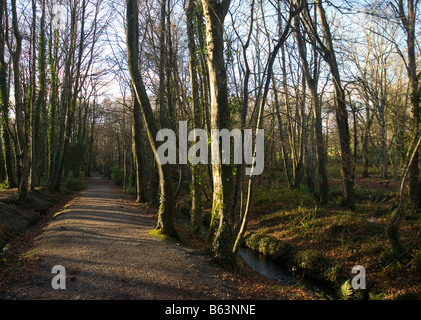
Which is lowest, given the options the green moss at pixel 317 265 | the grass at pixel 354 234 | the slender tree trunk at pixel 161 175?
the green moss at pixel 317 265

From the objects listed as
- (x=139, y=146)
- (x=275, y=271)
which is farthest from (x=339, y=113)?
(x=139, y=146)

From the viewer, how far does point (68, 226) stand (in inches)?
336

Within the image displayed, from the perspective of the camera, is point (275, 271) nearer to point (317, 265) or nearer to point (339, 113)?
point (317, 265)

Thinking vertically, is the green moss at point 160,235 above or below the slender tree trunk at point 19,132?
below

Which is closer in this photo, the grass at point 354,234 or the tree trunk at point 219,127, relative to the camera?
the tree trunk at point 219,127

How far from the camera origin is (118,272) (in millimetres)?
5176

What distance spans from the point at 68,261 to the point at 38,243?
77.6 inches

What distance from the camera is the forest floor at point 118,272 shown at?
4363 mm

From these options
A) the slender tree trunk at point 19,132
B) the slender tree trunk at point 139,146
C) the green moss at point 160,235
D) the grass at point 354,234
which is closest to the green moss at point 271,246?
the grass at point 354,234

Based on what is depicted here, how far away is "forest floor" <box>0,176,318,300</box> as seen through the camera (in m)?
4.36

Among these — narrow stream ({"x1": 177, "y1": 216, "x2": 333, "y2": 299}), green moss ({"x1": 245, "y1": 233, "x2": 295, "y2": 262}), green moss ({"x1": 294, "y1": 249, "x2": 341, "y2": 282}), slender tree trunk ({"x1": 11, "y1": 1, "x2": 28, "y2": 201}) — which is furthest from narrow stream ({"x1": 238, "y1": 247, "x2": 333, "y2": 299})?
slender tree trunk ({"x1": 11, "y1": 1, "x2": 28, "y2": 201})

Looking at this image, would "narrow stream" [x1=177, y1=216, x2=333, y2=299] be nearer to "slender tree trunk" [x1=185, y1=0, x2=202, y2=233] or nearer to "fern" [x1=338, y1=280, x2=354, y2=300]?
"fern" [x1=338, y1=280, x2=354, y2=300]

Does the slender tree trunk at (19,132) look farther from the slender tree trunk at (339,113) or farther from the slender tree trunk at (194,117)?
the slender tree trunk at (339,113)
